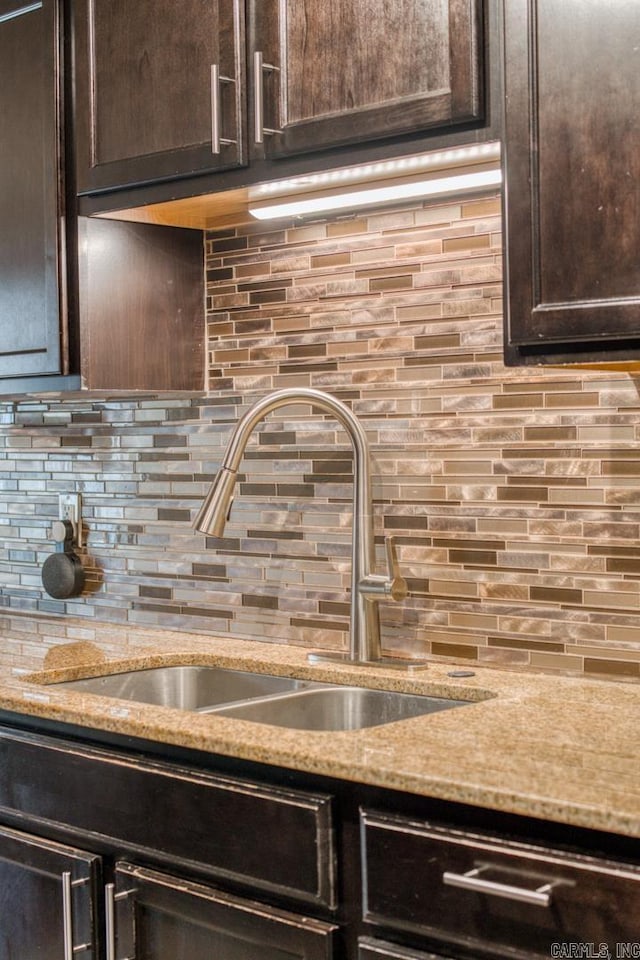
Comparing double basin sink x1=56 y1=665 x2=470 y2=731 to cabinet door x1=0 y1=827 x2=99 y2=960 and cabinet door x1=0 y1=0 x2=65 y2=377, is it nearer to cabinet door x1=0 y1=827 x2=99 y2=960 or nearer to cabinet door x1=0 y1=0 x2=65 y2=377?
cabinet door x1=0 y1=827 x2=99 y2=960

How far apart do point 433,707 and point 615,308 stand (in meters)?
0.78

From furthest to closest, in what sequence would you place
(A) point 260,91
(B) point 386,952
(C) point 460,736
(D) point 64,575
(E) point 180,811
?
(D) point 64,575 → (A) point 260,91 → (E) point 180,811 → (C) point 460,736 → (B) point 386,952

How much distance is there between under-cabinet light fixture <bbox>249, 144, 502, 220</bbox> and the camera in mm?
1957

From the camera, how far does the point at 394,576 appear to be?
2199mm

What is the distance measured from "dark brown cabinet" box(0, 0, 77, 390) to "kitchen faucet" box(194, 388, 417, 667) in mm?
479

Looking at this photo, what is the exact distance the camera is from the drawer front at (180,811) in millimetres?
1543

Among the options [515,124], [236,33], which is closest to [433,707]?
[515,124]

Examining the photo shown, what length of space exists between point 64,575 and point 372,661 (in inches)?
39.6

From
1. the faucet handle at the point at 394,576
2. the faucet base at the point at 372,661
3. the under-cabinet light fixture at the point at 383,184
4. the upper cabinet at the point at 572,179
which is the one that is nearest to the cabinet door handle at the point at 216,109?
the under-cabinet light fixture at the point at 383,184

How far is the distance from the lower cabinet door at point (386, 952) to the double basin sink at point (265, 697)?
1.86 feet

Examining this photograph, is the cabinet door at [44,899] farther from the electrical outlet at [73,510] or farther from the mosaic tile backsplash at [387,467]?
the electrical outlet at [73,510]

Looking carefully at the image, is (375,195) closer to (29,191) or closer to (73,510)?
(29,191)

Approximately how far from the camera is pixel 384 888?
1.46 meters

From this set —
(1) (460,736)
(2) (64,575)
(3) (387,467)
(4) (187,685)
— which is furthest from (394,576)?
(2) (64,575)
